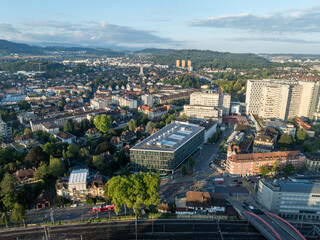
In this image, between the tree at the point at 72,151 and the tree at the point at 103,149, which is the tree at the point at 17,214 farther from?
the tree at the point at 103,149

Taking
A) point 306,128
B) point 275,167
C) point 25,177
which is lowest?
point 25,177

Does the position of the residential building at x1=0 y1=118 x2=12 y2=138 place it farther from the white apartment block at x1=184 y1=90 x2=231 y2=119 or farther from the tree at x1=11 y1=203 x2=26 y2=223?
the white apartment block at x1=184 y1=90 x2=231 y2=119

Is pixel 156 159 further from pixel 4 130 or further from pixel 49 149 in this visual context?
pixel 4 130

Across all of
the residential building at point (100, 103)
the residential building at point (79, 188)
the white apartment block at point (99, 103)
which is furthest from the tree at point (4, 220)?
the white apartment block at point (99, 103)

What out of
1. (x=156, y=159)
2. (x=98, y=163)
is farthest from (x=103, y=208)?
(x=156, y=159)

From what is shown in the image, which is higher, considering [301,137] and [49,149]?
[301,137]

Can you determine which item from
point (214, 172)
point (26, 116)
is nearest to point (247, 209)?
point (214, 172)

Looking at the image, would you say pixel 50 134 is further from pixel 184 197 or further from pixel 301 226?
pixel 301 226
